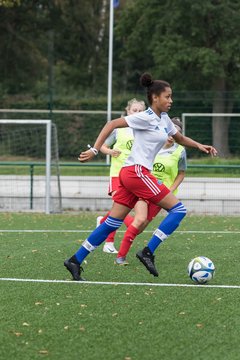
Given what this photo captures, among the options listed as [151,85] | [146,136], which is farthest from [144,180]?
[151,85]

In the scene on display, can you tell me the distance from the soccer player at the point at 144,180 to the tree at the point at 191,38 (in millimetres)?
28509

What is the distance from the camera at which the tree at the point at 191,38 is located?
38031 mm

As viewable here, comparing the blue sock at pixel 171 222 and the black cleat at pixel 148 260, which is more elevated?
the blue sock at pixel 171 222

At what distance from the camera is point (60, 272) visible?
9.35m

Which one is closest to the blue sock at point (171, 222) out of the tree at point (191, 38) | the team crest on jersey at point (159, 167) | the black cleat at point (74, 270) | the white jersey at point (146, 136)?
the white jersey at point (146, 136)

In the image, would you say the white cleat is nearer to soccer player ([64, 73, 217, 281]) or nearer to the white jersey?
soccer player ([64, 73, 217, 281])

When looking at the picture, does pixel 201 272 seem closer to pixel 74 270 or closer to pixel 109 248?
pixel 74 270

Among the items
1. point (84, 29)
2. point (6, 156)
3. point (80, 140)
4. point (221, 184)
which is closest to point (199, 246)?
point (221, 184)

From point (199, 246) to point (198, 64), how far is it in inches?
1070

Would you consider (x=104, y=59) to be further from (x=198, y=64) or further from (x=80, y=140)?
(x=80, y=140)

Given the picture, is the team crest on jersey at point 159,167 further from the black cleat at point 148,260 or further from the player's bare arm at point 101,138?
the player's bare arm at point 101,138

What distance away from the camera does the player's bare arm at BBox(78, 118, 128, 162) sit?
833 centimetres

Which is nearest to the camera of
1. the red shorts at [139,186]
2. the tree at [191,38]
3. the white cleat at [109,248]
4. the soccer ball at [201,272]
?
the soccer ball at [201,272]

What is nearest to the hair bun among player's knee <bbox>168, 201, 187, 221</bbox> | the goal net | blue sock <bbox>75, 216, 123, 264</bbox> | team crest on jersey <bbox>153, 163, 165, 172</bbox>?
player's knee <bbox>168, 201, 187, 221</bbox>
